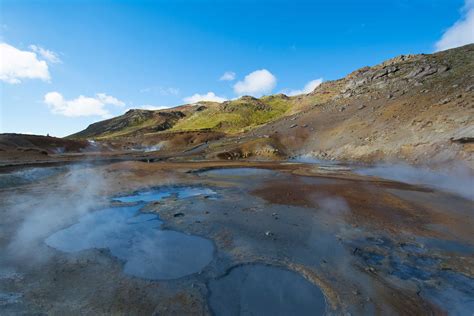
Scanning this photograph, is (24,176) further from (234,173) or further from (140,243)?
(140,243)

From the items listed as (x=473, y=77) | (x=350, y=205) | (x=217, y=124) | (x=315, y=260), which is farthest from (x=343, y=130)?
(x=217, y=124)

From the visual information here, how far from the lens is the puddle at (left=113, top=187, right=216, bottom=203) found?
13.6 m

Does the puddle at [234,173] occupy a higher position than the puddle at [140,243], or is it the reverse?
the puddle at [234,173]

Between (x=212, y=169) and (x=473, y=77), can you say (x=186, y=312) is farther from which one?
(x=473, y=77)

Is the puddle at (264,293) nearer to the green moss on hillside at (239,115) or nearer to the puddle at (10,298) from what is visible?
the puddle at (10,298)

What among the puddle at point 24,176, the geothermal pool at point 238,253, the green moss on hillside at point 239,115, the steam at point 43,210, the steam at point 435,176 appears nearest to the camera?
the geothermal pool at point 238,253

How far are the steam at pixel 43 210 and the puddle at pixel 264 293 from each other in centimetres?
441

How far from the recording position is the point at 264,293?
5.57 meters

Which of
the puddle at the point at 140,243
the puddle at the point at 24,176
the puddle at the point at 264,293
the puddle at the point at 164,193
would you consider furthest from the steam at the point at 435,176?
the puddle at the point at 24,176

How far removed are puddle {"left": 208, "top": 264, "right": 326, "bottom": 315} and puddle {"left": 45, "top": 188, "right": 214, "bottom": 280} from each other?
38.6 inches

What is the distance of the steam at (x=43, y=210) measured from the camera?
7438 millimetres

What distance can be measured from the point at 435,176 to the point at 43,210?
2051 cm

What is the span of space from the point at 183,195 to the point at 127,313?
31.7 ft

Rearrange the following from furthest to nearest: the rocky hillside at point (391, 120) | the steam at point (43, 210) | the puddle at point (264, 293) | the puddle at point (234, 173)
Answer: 1. the rocky hillside at point (391, 120)
2. the puddle at point (234, 173)
3. the steam at point (43, 210)
4. the puddle at point (264, 293)
